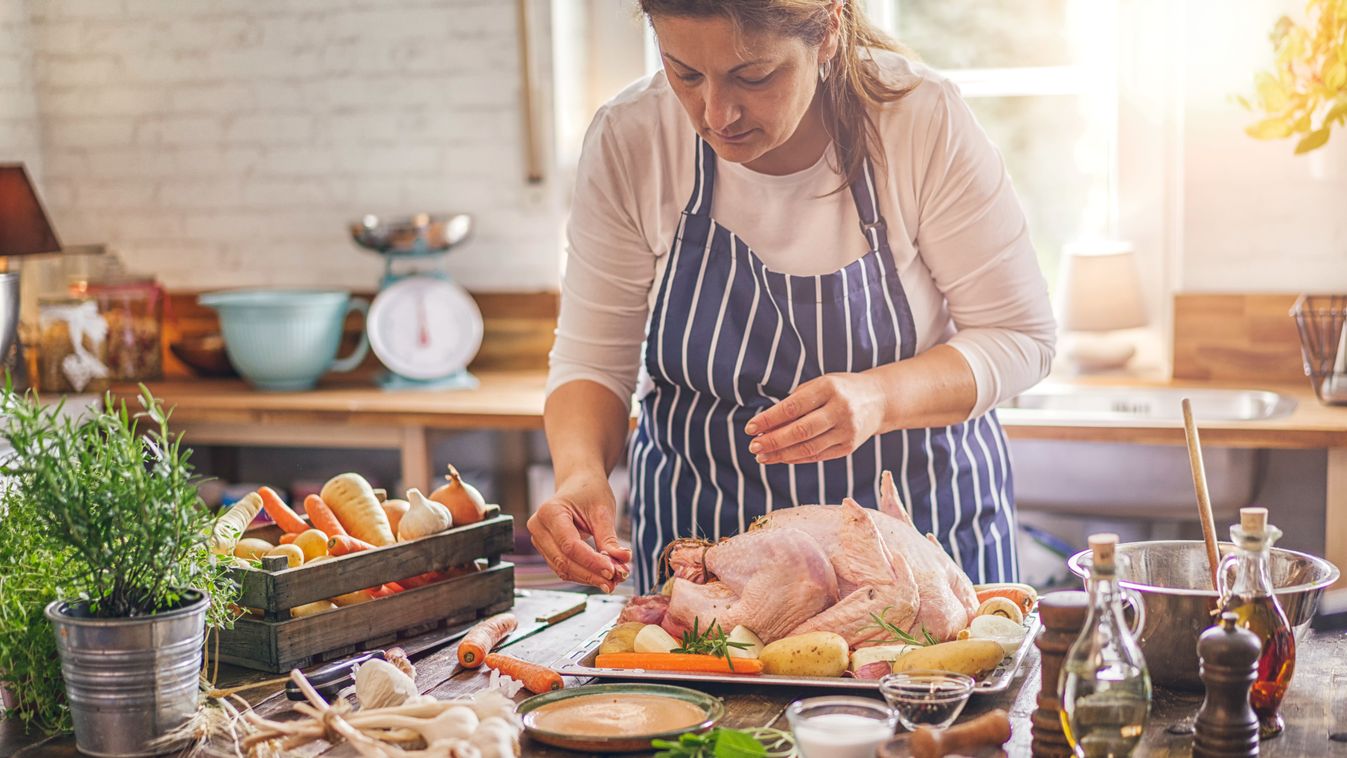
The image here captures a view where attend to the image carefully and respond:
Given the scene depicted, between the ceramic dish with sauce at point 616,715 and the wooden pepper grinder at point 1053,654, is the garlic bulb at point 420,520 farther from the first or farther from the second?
the wooden pepper grinder at point 1053,654

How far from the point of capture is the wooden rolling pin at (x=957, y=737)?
3.97ft

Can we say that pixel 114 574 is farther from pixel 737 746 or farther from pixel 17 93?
pixel 17 93

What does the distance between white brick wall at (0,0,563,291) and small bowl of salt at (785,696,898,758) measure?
2.68 m

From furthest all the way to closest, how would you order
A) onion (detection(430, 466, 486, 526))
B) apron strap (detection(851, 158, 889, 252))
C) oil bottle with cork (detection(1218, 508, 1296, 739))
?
apron strap (detection(851, 158, 889, 252))
onion (detection(430, 466, 486, 526))
oil bottle with cork (detection(1218, 508, 1296, 739))

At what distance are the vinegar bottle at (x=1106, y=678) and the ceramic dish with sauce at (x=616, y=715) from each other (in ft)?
1.17

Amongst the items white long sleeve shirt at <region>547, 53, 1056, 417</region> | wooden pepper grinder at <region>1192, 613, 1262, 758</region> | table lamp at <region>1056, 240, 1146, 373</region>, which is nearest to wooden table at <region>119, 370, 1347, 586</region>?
table lamp at <region>1056, 240, 1146, 373</region>

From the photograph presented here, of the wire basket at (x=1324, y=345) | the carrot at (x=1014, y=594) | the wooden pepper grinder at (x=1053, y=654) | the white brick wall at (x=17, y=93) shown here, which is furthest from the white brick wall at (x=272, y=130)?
the wooden pepper grinder at (x=1053, y=654)

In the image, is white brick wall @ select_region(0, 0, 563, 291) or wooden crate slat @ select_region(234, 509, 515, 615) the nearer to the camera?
wooden crate slat @ select_region(234, 509, 515, 615)

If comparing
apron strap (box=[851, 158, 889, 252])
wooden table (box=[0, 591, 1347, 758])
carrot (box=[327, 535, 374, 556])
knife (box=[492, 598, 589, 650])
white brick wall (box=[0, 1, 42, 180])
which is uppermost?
white brick wall (box=[0, 1, 42, 180])

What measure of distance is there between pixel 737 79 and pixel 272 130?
2.68 m

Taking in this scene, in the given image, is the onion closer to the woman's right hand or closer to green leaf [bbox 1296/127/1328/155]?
the woman's right hand

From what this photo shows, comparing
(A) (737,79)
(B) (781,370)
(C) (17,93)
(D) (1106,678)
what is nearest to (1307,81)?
(B) (781,370)

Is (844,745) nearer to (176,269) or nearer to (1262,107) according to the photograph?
(1262,107)

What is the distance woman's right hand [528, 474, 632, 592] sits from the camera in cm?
166
